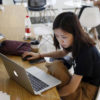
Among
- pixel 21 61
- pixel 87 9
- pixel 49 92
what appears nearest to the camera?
pixel 49 92

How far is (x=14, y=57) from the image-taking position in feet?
5.45

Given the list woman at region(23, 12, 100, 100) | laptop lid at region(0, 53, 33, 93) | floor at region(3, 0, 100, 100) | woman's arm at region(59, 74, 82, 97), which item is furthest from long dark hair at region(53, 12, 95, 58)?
floor at region(3, 0, 100, 100)

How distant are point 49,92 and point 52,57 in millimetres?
578

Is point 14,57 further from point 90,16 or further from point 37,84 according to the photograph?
point 90,16

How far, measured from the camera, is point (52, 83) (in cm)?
125

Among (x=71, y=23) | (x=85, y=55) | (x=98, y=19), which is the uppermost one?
(x=71, y=23)

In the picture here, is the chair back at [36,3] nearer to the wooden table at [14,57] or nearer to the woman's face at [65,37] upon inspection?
the wooden table at [14,57]

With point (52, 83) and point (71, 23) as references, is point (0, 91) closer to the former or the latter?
point (52, 83)

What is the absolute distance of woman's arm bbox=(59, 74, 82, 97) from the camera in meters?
1.33

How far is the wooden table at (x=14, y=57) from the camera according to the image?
3.77 ft

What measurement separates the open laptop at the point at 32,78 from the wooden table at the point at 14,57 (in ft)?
0.11

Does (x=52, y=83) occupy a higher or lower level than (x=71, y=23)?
lower

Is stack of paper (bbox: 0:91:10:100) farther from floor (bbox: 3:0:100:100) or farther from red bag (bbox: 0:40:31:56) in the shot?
floor (bbox: 3:0:100:100)

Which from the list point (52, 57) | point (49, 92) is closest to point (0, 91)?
point (49, 92)
